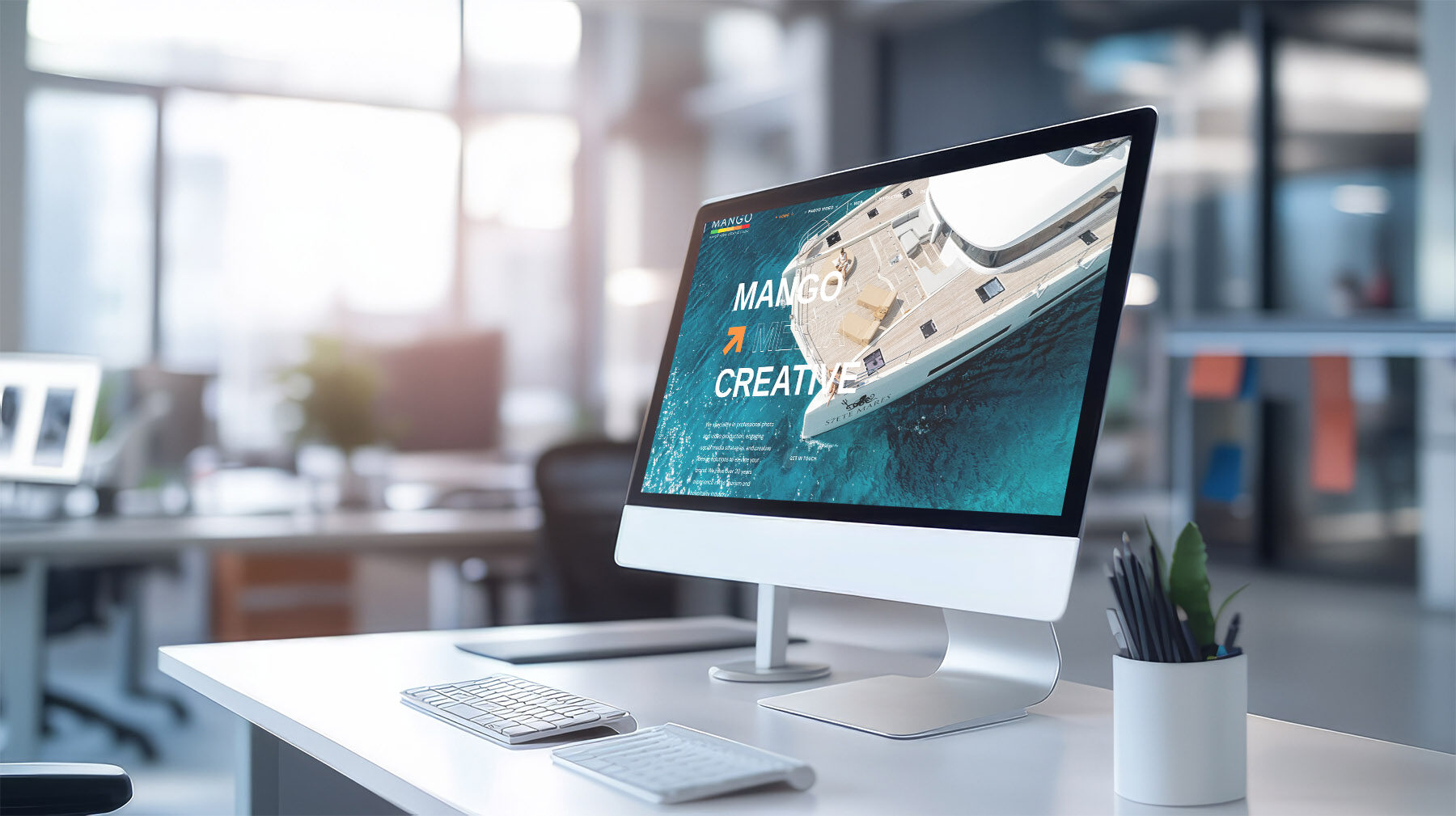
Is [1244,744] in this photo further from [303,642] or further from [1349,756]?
[303,642]

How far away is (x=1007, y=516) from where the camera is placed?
0.94 metres

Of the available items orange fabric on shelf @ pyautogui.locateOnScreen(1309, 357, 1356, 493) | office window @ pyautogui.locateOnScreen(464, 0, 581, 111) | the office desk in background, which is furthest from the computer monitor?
office window @ pyautogui.locateOnScreen(464, 0, 581, 111)

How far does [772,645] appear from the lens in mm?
1269

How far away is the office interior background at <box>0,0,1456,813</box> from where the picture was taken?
3764 mm

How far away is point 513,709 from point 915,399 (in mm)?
436

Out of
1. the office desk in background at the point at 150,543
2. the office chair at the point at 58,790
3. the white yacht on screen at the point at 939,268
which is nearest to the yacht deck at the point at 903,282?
the white yacht on screen at the point at 939,268

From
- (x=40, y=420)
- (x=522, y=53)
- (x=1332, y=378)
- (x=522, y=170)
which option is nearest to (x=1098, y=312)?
(x=40, y=420)

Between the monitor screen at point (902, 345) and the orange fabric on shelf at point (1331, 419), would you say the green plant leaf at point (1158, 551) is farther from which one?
the orange fabric on shelf at point (1331, 419)

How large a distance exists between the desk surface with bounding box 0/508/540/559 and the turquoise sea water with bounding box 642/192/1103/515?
156cm

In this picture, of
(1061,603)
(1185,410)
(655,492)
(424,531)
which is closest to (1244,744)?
(1061,603)

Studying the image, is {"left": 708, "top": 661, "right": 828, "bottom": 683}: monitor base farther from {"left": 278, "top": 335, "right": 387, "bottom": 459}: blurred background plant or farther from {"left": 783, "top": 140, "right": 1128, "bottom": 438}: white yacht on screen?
{"left": 278, "top": 335, "right": 387, "bottom": 459}: blurred background plant

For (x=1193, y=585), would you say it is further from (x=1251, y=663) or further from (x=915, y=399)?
(x=1251, y=663)

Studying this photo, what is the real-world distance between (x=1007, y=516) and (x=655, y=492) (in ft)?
1.57

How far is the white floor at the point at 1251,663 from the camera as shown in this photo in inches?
93.3
